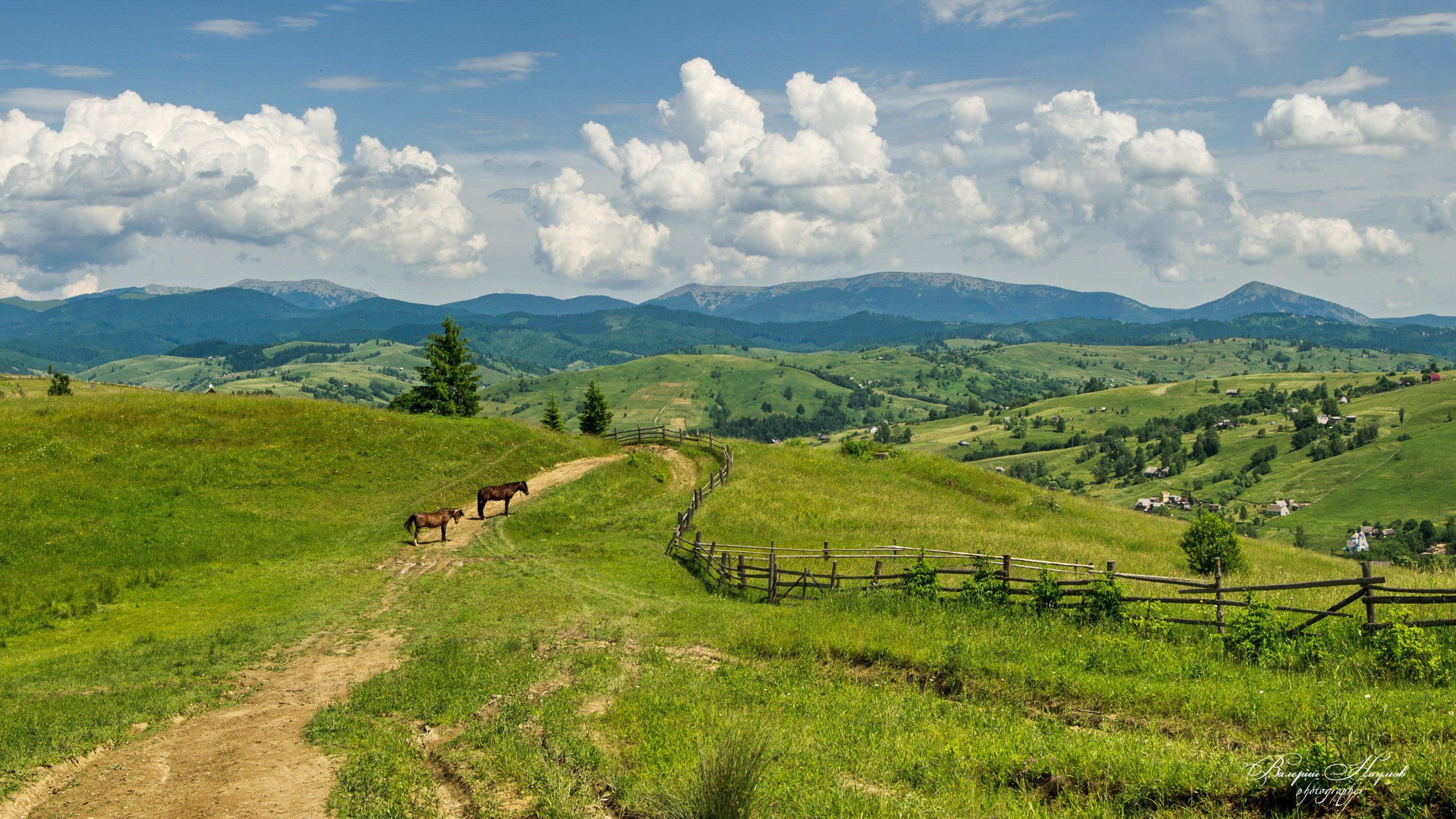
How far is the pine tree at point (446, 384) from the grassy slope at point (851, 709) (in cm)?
4314

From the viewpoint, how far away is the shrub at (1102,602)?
18.1m

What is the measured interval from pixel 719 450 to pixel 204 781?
138ft

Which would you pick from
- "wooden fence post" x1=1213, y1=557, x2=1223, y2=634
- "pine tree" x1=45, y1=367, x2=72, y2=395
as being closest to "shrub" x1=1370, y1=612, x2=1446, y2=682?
"wooden fence post" x1=1213, y1=557, x2=1223, y2=634

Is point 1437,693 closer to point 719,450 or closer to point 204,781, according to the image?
point 204,781

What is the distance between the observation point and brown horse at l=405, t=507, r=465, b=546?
33.2 metres

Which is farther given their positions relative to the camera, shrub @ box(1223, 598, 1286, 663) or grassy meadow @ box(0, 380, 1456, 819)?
shrub @ box(1223, 598, 1286, 663)

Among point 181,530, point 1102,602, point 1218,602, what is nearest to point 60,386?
point 181,530

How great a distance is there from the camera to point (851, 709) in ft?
45.2

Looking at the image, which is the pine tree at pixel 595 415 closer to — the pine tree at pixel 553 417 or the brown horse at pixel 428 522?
the pine tree at pixel 553 417

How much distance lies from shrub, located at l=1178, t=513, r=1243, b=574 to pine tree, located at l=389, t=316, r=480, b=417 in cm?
5396

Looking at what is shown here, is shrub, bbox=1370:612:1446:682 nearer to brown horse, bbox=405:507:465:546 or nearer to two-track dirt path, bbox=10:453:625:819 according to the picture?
two-track dirt path, bbox=10:453:625:819

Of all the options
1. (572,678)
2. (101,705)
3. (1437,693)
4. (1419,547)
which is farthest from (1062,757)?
(1419,547)

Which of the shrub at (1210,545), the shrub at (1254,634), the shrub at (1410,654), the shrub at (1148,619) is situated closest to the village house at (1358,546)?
the shrub at (1210,545)

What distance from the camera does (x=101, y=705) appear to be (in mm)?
14875
